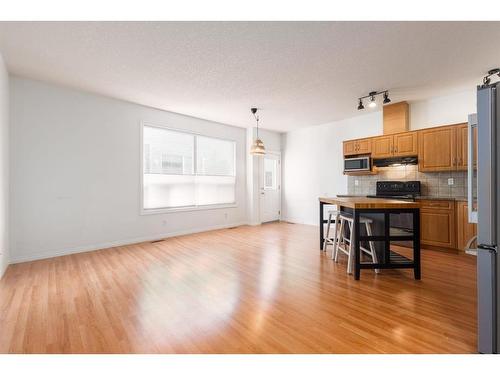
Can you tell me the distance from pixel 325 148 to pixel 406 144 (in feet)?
6.98

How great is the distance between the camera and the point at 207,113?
Result: 5320 millimetres

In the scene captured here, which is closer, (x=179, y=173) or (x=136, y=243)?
(x=136, y=243)

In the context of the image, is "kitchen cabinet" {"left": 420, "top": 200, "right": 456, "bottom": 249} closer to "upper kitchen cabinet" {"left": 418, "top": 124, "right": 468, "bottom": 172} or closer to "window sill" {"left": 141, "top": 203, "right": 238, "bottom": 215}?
"upper kitchen cabinet" {"left": 418, "top": 124, "right": 468, "bottom": 172}

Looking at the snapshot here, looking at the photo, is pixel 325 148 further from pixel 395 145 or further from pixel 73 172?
pixel 73 172

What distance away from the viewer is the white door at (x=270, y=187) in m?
7.05

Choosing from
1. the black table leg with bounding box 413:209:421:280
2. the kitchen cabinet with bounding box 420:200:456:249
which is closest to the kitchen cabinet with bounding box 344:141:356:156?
the kitchen cabinet with bounding box 420:200:456:249

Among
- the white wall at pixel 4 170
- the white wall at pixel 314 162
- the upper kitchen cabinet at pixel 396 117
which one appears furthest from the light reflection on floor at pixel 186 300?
the upper kitchen cabinet at pixel 396 117

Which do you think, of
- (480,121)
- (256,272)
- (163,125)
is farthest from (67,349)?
(163,125)

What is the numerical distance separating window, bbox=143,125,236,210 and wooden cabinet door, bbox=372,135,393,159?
348 centimetres

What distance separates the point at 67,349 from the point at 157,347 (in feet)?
2.01

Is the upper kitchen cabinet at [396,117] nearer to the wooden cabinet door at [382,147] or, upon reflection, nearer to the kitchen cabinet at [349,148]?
the wooden cabinet door at [382,147]

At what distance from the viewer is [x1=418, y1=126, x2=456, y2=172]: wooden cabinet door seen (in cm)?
398

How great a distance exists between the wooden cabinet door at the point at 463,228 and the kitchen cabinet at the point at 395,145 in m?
1.19
